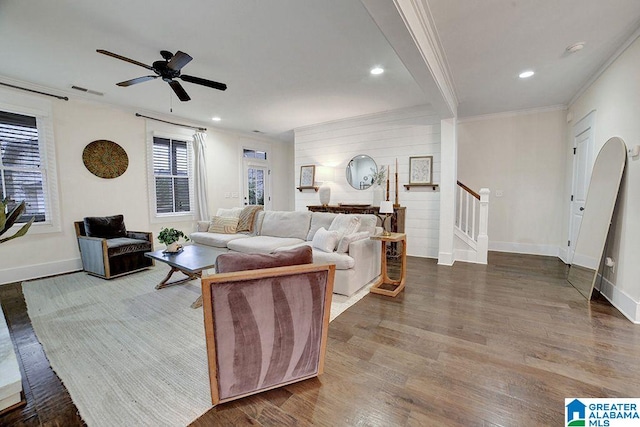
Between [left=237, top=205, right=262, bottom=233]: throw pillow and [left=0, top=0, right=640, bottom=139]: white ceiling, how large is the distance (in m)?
1.90

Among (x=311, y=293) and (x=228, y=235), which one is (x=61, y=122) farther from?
(x=311, y=293)

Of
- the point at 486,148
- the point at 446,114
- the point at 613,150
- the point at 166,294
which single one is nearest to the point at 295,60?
the point at 446,114

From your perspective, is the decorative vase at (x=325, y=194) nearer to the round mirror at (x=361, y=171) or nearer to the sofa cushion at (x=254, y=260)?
the round mirror at (x=361, y=171)

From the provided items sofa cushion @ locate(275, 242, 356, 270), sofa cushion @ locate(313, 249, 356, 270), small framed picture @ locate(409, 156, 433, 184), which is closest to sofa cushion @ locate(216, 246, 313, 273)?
sofa cushion @ locate(275, 242, 356, 270)

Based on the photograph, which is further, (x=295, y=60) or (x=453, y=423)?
(x=295, y=60)

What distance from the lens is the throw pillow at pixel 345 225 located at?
3.42m

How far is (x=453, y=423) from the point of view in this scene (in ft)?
4.47

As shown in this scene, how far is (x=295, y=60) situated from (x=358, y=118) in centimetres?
258

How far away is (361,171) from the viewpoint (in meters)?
5.52

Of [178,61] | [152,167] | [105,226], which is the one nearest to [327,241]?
[178,61]

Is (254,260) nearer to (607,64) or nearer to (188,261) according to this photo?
(188,261)

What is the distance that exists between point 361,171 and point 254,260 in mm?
4370

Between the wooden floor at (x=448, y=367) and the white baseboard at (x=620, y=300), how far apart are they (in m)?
0.07

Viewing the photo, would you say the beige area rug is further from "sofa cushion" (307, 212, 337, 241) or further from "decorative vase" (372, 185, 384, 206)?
"decorative vase" (372, 185, 384, 206)
